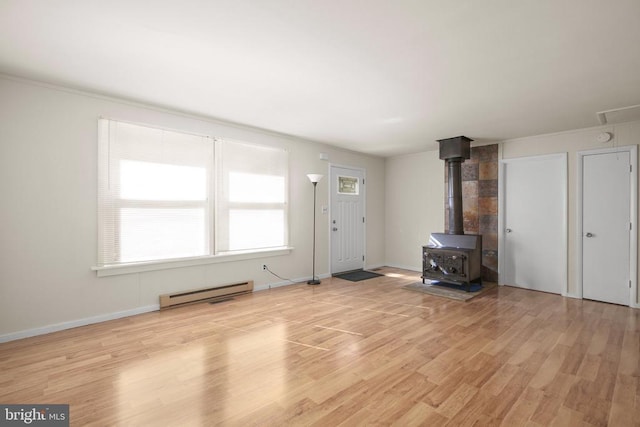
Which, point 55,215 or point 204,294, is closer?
point 55,215

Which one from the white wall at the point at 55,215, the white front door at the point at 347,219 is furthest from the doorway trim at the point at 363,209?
the white wall at the point at 55,215

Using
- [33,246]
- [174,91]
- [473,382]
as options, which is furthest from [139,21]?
[473,382]

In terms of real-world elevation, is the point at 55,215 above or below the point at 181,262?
above

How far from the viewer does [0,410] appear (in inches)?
74.7

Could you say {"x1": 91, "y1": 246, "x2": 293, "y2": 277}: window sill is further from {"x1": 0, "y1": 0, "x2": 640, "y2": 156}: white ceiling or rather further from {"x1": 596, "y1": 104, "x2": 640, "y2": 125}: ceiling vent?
{"x1": 596, "y1": 104, "x2": 640, "y2": 125}: ceiling vent

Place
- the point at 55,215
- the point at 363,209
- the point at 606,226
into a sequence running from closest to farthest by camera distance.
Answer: the point at 55,215, the point at 606,226, the point at 363,209

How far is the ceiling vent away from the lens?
3.63 metres

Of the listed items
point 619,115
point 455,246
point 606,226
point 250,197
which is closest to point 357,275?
point 455,246

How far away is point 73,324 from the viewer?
3219mm

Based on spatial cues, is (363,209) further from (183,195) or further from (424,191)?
(183,195)

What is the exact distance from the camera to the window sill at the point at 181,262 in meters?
3.42

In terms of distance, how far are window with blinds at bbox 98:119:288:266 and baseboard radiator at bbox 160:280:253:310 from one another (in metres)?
0.49

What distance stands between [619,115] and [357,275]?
4433mm

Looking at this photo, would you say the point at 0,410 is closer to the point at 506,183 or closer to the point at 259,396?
the point at 259,396
